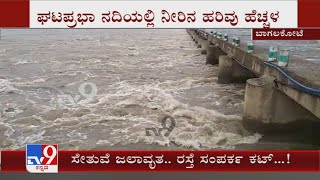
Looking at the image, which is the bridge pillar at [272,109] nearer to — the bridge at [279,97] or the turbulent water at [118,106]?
the bridge at [279,97]

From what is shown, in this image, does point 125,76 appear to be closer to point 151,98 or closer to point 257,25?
point 151,98

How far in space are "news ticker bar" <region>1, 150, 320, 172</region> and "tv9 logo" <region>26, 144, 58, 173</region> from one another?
0.04 meters

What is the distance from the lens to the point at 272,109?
191 inches

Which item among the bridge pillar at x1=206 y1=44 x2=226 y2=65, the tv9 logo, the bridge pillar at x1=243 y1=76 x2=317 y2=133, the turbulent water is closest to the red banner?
the bridge pillar at x1=243 y1=76 x2=317 y2=133

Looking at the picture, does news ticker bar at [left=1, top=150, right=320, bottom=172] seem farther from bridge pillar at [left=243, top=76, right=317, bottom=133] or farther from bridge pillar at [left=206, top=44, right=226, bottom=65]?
bridge pillar at [left=206, top=44, right=226, bottom=65]

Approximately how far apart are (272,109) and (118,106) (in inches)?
124

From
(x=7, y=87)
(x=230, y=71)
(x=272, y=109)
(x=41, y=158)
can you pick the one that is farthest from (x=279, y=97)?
(x=7, y=87)

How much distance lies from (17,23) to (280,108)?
3630mm

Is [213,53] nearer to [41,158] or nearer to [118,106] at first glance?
[118,106]

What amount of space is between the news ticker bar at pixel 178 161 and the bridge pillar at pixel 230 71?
5906 mm

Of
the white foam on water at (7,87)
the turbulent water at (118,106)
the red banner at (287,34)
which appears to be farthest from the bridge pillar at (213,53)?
the red banner at (287,34)

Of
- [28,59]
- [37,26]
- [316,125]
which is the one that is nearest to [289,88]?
[316,125]

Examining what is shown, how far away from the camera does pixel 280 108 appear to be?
490cm

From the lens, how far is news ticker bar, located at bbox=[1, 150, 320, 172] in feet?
9.40
